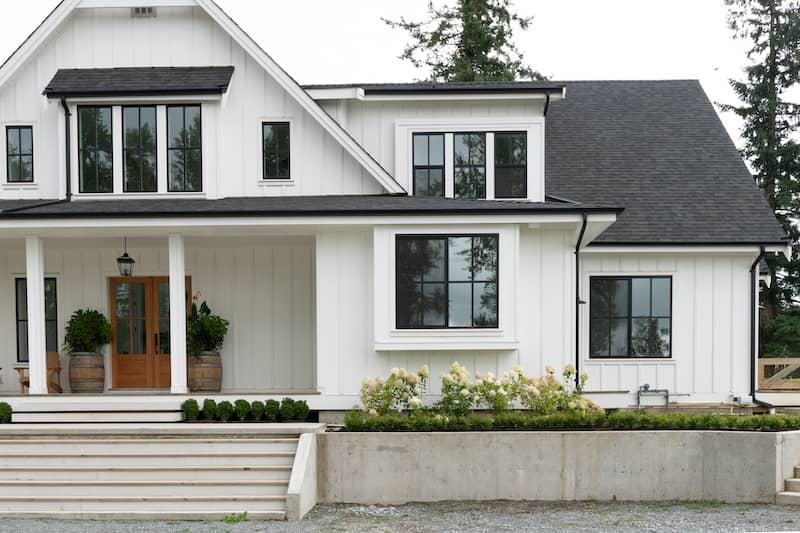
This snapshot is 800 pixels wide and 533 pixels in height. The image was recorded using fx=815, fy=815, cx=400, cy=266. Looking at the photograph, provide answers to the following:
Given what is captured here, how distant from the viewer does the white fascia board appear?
1407 centimetres

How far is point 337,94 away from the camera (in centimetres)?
1521

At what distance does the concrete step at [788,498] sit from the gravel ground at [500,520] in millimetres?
186

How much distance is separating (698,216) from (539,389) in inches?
222

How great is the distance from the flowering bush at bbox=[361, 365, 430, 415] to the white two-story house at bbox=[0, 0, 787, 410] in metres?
0.69

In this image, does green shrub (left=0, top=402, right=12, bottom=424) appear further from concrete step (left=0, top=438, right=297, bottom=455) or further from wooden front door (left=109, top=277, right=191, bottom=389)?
wooden front door (left=109, top=277, right=191, bottom=389)

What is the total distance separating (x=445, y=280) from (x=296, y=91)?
4328mm

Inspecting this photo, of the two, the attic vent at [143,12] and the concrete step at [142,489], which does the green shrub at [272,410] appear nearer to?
the concrete step at [142,489]

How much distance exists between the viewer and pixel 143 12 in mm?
14578

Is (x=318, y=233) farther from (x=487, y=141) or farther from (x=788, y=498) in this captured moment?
(x=788, y=498)

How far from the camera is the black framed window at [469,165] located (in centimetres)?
1522

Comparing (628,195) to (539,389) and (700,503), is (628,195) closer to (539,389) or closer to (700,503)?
(539,389)

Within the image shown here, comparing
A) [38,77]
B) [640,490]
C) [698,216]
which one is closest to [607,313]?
[698,216]

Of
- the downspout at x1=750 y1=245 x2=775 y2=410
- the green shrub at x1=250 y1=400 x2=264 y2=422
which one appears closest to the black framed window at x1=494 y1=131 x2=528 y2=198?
the downspout at x1=750 y1=245 x2=775 y2=410

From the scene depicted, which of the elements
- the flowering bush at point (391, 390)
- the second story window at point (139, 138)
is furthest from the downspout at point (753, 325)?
the second story window at point (139, 138)
